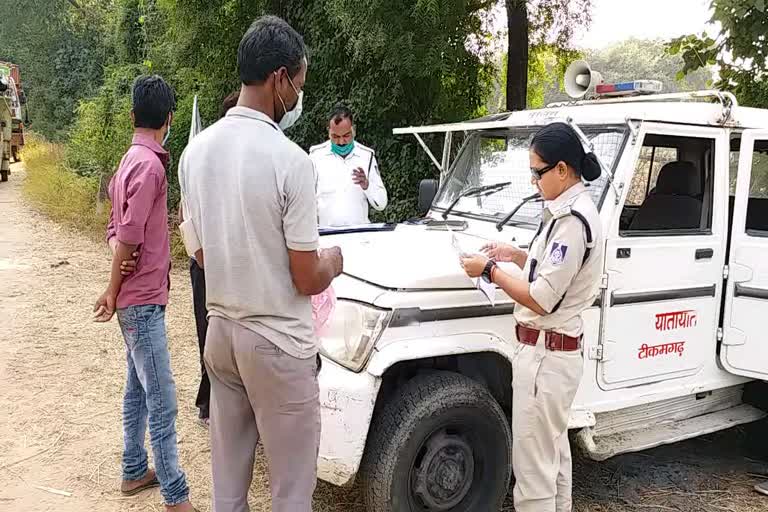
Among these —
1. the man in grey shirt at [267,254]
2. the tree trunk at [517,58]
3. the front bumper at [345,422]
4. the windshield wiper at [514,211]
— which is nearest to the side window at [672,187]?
the windshield wiper at [514,211]

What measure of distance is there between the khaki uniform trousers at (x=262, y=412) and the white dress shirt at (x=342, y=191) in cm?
251

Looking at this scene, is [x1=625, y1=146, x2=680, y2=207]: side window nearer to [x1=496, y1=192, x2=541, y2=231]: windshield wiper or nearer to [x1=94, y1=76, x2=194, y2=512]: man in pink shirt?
[x1=496, y1=192, x2=541, y2=231]: windshield wiper

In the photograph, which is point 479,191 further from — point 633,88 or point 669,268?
point 669,268

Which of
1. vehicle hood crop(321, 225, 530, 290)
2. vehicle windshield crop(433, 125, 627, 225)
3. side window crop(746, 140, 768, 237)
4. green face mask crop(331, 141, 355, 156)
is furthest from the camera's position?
green face mask crop(331, 141, 355, 156)

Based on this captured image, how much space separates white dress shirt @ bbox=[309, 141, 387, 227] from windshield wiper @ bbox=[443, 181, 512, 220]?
31.1 inches

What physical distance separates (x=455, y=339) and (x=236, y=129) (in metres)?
1.45

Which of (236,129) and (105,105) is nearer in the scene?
(236,129)

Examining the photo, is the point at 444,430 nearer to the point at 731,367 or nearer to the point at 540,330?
the point at 540,330

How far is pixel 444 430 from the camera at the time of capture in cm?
327

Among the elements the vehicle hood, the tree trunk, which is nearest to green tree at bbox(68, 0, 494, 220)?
the tree trunk

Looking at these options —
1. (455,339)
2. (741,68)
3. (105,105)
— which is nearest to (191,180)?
(455,339)

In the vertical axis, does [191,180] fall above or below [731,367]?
above

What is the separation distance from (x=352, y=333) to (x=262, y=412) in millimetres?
859

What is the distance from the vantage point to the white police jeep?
3.09 metres
